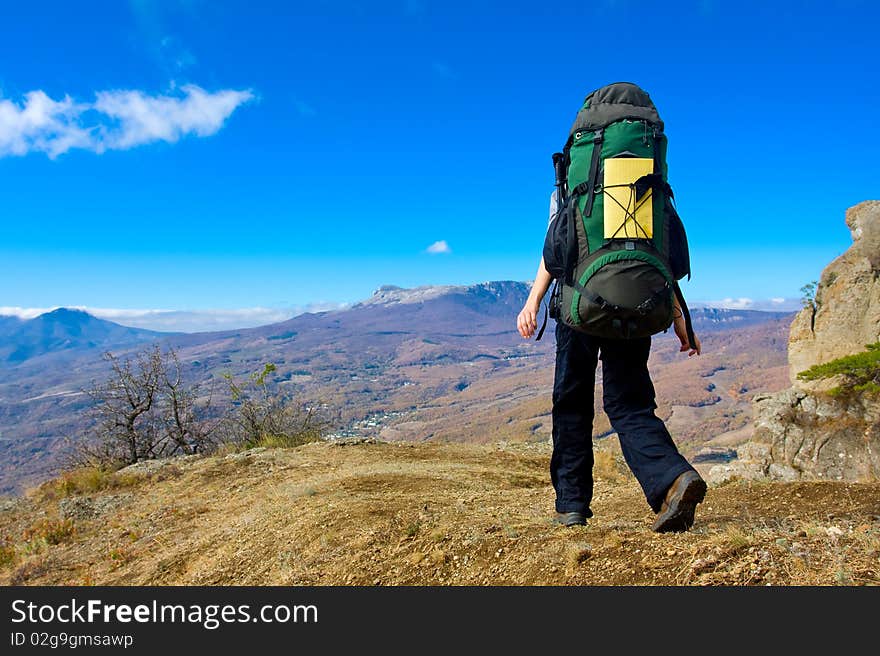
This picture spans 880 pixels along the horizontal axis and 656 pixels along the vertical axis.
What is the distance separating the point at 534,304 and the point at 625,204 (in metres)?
0.92

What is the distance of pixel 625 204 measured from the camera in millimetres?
3258

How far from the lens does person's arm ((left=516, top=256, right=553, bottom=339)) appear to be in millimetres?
3650

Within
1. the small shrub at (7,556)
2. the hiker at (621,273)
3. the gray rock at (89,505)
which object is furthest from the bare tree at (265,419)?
the hiker at (621,273)

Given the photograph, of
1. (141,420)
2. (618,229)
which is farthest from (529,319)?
(141,420)

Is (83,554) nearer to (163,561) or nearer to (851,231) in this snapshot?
(163,561)

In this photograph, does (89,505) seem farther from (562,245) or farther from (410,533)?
(562,245)

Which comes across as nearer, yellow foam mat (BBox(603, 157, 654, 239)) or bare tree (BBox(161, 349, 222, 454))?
yellow foam mat (BBox(603, 157, 654, 239))

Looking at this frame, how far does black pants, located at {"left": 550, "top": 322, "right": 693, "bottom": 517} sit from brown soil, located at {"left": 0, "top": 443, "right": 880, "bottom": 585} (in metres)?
0.40

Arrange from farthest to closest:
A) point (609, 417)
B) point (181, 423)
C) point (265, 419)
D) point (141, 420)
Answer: point (265, 419) < point (181, 423) < point (141, 420) < point (609, 417)

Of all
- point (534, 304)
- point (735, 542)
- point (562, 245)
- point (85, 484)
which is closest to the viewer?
point (735, 542)

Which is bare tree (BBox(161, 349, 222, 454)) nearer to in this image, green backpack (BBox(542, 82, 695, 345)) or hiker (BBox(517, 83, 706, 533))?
hiker (BBox(517, 83, 706, 533))

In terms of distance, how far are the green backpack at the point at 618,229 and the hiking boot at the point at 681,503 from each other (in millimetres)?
978

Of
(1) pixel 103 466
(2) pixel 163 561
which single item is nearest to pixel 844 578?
(2) pixel 163 561

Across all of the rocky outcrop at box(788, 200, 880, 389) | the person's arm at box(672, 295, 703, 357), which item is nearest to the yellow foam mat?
the person's arm at box(672, 295, 703, 357)
